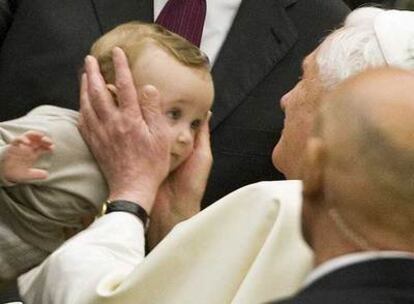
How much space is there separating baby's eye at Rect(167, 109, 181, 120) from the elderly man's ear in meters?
1.00

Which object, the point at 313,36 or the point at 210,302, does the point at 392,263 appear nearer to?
the point at 210,302

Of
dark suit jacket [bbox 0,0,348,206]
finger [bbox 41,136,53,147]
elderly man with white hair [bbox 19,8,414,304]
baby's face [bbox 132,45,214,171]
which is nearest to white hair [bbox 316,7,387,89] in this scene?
elderly man with white hair [bbox 19,8,414,304]

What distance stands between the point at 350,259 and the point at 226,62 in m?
1.52

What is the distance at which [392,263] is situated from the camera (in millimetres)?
1345

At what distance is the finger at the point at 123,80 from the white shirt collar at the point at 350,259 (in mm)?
1073

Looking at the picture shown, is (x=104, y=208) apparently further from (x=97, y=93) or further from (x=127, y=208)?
(x=97, y=93)

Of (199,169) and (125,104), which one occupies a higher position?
(125,104)

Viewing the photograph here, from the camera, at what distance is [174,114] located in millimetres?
2416

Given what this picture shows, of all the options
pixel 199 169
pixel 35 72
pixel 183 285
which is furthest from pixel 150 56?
pixel 183 285

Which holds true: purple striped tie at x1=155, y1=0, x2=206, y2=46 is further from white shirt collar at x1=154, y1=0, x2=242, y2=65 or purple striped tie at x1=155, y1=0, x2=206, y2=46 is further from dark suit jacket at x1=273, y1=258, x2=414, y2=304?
dark suit jacket at x1=273, y1=258, x2=414, y2=304

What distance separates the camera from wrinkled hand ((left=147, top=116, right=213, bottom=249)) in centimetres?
254

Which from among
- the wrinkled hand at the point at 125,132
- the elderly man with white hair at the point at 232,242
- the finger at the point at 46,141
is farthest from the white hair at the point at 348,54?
the finger at the point at 46,141

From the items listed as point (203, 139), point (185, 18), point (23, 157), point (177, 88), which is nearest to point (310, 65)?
point (177, 88)

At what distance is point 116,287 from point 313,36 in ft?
3.63
